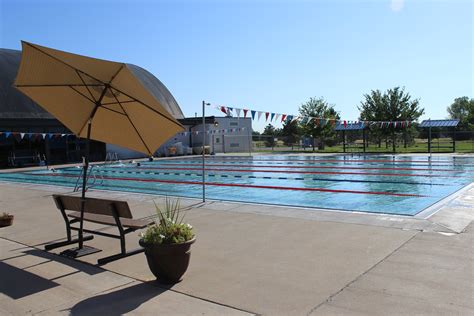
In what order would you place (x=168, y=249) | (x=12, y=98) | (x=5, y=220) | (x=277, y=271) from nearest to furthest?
1. (x=168, y=249)
2. (x=277, y=271)
3. (x=5, y=220)
4. (x=12, y=98)

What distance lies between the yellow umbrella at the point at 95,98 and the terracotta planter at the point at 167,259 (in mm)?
2141

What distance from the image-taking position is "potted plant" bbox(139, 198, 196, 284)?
495cm

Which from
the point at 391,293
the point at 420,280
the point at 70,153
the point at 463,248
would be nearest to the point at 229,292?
the point at 391,293

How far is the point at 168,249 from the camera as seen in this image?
4.93 meters

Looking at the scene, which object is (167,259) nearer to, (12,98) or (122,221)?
(122,221)

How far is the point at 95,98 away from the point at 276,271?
415 centimetres

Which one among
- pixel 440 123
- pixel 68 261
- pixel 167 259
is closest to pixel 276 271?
pixel 167 259

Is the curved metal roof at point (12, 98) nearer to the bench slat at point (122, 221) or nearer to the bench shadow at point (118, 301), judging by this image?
the bench slat at point (122, 221)

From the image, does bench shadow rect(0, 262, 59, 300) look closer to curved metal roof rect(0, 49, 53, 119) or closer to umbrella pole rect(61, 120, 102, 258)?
umbrella pole rect(61, 120, 102, 258)

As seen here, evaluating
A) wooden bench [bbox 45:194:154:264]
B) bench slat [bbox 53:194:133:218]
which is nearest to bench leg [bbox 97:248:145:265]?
wooden bench [bbox 45:194:154:264]

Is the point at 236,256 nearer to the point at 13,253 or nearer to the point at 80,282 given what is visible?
the point at 80,282

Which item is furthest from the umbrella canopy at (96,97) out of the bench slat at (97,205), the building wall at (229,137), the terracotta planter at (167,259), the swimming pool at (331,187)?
the building wall at (229,137)

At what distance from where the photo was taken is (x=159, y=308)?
4363 mm

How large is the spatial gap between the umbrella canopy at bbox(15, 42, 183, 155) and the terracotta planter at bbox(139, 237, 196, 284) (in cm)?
239
